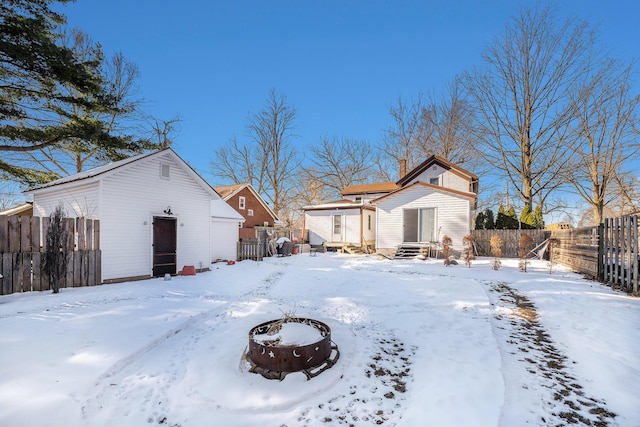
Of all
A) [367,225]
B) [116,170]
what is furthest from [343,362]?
[367,225]

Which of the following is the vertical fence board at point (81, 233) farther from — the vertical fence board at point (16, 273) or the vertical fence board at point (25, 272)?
the vertical fence board at point (16, 273)

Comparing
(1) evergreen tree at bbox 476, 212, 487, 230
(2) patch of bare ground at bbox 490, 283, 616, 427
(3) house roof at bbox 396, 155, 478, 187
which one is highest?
(3) house roof at bbox 396, 155, 478, 187

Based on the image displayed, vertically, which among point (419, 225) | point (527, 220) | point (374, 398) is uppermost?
point (527, 220)

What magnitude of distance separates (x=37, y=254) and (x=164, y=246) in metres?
3.73

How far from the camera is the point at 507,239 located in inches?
663

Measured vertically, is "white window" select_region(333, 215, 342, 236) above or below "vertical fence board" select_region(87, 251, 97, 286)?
above

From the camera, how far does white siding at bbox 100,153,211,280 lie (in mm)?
9625

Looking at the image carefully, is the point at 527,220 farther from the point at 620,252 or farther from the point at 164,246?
the point at 164,246

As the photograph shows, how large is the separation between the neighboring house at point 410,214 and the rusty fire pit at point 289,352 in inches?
544

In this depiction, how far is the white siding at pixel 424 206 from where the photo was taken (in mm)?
15789

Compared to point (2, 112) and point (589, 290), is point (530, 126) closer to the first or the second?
point (589, 290)

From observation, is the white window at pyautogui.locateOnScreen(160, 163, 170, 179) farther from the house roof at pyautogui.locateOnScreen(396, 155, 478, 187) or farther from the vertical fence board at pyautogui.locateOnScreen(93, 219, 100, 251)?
the house roof at pyautogui.locateOnScreen(396, 155, 478, 187)

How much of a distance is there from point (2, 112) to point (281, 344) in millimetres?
14670

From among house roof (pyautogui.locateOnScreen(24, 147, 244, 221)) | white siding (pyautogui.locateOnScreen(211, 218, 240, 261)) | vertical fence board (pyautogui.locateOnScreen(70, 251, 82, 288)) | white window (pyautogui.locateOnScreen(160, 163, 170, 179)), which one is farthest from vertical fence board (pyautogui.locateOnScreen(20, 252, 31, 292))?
white siding (pyautogui.locateOnScreen(211, 218, 240, 261))
